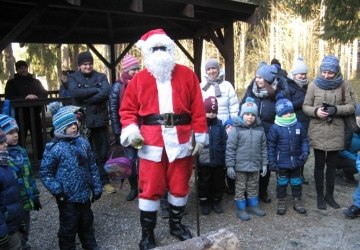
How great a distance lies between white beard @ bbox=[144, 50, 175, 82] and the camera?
11.3 ft

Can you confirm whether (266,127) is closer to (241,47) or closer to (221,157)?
(221,157)

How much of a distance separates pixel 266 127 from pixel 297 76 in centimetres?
106

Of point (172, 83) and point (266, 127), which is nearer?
point (172, 83)

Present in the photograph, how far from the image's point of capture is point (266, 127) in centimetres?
474

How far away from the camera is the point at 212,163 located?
14.2 ft

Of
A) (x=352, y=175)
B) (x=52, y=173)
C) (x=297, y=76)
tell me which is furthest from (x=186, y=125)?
(x=352, y=175)

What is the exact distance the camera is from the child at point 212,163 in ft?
14.1

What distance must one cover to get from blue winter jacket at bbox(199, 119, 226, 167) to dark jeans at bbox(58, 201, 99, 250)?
4.87ft

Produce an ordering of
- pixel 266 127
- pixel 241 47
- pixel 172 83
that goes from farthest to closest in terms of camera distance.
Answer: pixel 241 47, pixel 266 127, pixel 172 83

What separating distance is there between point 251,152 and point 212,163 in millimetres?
468

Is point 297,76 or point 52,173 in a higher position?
point 297,76

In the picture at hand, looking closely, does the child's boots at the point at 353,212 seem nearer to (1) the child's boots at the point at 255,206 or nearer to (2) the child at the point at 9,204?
(1) the child's boots at the point at 255,206

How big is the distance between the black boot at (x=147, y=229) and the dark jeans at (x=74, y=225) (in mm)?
464

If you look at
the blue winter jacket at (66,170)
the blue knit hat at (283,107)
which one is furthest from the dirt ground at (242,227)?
the blue knit hat at (283,107)
